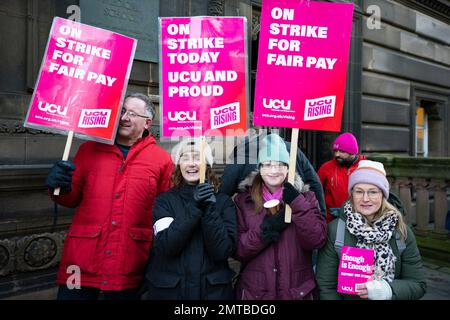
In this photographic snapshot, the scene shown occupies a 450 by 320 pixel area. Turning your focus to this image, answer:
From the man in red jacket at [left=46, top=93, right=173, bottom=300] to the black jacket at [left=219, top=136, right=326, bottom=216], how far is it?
661 millimetres

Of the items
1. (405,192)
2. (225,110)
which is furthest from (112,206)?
(405,192)

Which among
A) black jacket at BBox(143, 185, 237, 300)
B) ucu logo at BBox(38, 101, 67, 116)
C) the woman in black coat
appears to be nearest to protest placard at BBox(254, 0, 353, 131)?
the woman in black coat

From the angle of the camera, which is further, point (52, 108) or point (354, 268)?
point (52, 108)

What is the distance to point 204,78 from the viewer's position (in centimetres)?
246

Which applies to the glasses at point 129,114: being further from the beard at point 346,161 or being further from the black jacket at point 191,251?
the beard at point 346,161

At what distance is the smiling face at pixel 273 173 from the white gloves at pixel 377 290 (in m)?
0.77

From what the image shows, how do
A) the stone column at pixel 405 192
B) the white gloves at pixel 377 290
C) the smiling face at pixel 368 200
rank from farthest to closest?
1. the stone column at pixel 405 192
2. the smiling face at pixel 368 200
3. the white gloves at pixel 377 290

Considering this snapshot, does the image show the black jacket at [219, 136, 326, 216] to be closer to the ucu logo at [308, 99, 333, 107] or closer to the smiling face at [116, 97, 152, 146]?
the ucu logo at [308, 99, 333, 107]

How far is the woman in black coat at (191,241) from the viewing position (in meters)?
2.13

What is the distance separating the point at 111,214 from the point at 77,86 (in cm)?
89

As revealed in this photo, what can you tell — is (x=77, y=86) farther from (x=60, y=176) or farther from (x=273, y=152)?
(x=273, y=152)

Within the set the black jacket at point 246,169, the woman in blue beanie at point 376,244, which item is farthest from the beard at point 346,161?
the woman in blue beanie at point 376,244

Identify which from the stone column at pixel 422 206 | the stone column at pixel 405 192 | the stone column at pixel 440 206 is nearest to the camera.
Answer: the stone column at pixel 440 206

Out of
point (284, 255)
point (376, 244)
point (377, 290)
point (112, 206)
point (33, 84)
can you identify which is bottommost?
Answer: point (377, 290)
